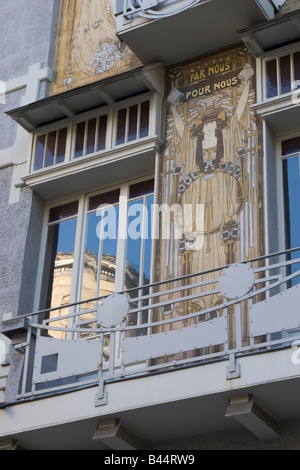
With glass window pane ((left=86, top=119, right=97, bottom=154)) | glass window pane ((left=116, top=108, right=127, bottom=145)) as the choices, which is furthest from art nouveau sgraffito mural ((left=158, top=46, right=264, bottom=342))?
glass window pane ((left=86, top=119, right=97, bottom=154))

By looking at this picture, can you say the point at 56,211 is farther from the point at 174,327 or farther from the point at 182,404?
the point at 182,404

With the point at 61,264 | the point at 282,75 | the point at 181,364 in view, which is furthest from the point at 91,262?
the point at 282,75

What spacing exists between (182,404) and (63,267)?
149 inches

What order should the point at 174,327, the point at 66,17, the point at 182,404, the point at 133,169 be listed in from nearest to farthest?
the point at 182,404
the point at 174,327
the point at 133,169
the point at 66,17

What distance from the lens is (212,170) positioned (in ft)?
41.4

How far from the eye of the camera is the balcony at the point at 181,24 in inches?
505

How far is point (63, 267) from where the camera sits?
1362cm

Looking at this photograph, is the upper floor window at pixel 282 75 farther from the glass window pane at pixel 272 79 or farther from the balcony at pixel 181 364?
the balcony at pixel 181 364

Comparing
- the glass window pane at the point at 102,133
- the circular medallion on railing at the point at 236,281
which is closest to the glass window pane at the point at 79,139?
the glass window pane at the point at 102,133

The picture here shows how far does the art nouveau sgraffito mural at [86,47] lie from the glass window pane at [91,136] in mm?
694

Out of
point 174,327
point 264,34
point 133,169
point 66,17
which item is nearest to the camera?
point 174,327

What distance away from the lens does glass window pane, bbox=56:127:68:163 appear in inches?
553

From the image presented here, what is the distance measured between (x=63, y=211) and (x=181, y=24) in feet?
10.2

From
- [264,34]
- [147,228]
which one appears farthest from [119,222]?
[264,34]
